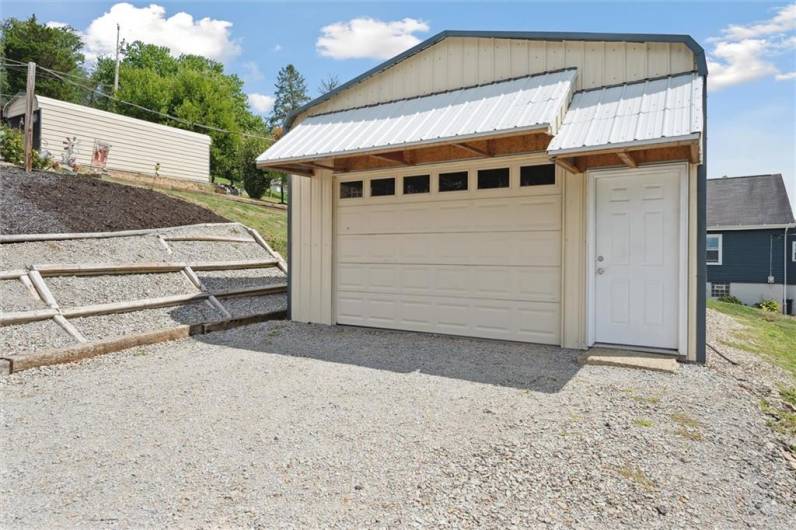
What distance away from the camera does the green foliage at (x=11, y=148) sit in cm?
1268

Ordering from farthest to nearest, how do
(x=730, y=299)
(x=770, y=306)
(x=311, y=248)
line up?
1. (x=730, y=299)
2. (x=770, y=306)
3. (x=311, y=248)

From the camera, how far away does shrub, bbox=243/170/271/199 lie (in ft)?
65.4

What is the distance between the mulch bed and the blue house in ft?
58.2

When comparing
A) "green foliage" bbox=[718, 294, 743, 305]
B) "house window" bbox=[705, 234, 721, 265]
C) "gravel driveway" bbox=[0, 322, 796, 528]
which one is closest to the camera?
"gravel driveway" bbox=[0, 322, 796, 528]

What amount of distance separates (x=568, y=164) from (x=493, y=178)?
1.16 m

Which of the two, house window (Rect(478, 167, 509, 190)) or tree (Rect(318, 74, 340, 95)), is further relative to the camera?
tree (Rect(318, 74, 340, 95))

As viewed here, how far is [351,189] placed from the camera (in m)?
7.59

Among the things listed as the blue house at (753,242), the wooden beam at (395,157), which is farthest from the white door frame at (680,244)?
the blue house at (753,242)

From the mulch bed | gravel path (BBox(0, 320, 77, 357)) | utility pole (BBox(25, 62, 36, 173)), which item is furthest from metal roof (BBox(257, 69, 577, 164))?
utility pole (BBox(25, 62, 36, 173))

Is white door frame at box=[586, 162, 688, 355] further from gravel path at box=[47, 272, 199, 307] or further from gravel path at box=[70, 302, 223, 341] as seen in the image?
gravel path at box=[47, 272, 199, 307]

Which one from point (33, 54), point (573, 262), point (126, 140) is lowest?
point (573, 262)

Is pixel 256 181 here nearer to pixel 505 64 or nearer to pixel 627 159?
pixel 505 64

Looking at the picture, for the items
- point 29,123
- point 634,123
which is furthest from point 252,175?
point 634,123

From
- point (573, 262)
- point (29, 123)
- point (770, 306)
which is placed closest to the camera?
point (573, 262)
